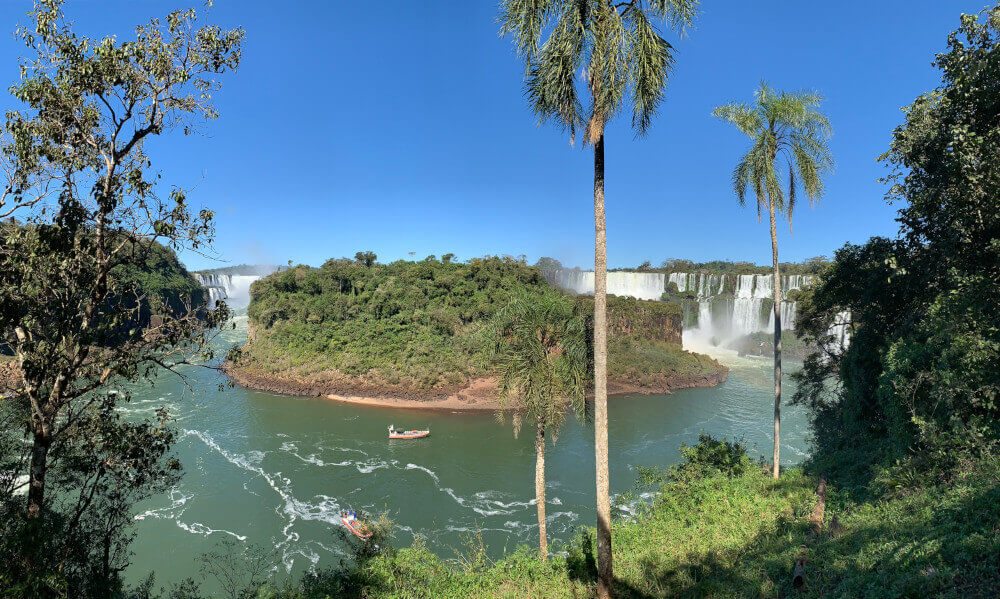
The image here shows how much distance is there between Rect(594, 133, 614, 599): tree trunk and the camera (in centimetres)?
518

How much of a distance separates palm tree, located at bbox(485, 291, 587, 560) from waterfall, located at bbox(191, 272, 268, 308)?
198ft

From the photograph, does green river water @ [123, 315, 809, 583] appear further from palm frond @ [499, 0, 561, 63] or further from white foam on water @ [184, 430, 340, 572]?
palm frond @ [499, 0, 561, 63]

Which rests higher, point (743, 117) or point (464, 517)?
point (743, 117)

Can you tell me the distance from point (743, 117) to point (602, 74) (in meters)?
6.76

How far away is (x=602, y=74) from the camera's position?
484 centimetres

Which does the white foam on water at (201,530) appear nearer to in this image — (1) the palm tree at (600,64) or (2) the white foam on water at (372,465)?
(2) the white foam on water at (372,465)

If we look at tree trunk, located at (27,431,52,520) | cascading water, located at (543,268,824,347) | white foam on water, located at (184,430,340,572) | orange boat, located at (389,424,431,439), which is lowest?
white foam on water, located at (184,430,340,572)

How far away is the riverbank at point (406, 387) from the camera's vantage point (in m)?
30.7

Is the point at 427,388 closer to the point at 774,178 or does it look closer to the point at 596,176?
the point at 774,178

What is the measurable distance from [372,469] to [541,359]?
14479 millimetres

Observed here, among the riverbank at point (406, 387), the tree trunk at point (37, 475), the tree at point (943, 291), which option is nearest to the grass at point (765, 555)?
the tree at point (943, 291)

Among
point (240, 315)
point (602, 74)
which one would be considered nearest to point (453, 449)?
point (602, 74)

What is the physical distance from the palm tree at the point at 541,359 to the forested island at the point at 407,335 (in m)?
22.1

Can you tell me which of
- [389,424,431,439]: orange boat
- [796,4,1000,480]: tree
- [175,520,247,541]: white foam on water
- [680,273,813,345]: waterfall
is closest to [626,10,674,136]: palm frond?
[796,4,1000,480]: tree
